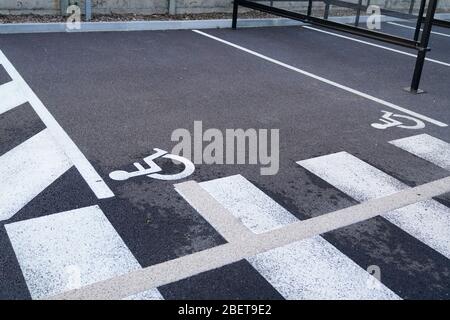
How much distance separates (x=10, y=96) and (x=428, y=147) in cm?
513

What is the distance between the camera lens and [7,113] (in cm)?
570

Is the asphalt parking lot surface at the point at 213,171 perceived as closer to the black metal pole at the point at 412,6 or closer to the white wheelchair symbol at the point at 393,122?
the white wheelchair symbol at the point at 393,122

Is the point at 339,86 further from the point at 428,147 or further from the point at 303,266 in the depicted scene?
the point at 303,266

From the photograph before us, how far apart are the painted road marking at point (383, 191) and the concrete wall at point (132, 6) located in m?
7.84

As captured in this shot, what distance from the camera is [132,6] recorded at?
11.6m

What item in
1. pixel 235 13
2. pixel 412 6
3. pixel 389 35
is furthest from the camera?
pixel 235 13

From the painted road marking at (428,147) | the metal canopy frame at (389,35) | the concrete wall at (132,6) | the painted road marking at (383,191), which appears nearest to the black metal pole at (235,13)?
the metal canopy frame at (389,35)

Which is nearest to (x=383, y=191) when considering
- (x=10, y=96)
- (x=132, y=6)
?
(x=10, y=96)

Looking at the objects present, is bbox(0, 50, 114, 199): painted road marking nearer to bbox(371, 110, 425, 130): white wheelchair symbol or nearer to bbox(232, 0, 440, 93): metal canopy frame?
bbox(371, 110, 425, 130): white wheelchair symbol

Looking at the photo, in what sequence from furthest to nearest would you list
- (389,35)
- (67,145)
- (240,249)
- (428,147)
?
(389,35)
(428,147)
(67,145)
(240,249)

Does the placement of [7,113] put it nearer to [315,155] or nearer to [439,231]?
[315,155]

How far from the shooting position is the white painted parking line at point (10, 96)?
592 centimetres

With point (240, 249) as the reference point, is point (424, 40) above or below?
above
